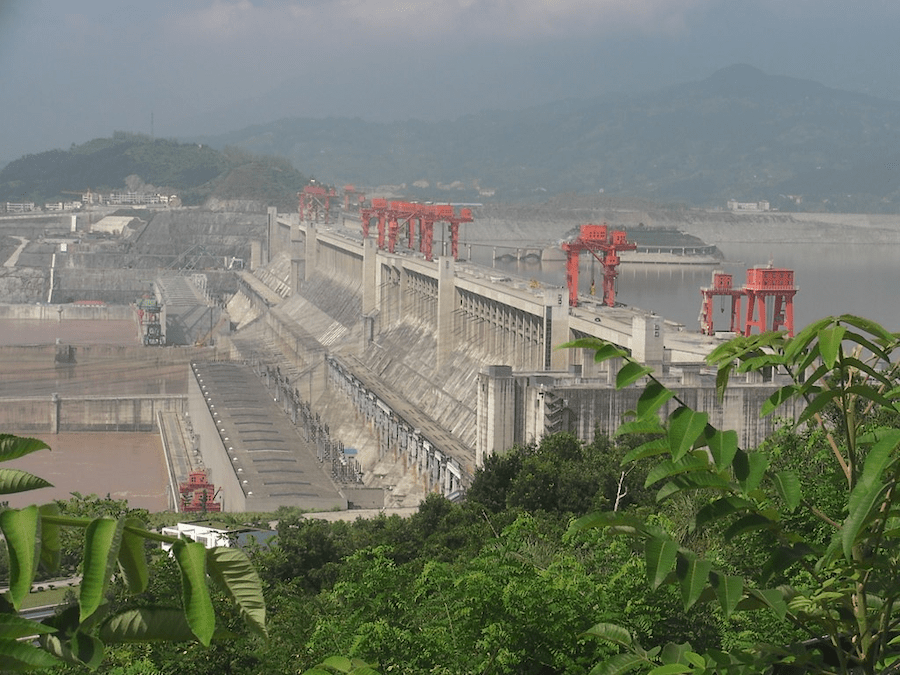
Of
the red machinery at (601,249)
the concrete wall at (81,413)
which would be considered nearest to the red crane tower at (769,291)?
A: the red machinery at (601,249)

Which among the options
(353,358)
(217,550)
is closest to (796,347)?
(217,550)

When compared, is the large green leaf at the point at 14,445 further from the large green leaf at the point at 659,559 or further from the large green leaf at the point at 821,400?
the large green leaf at the point at 821,400

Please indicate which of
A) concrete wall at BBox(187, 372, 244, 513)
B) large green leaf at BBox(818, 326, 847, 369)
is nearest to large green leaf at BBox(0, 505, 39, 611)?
large green leaf at BBox(818, 326, 847, 369)

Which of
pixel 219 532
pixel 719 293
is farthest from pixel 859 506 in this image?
pixel 719 293

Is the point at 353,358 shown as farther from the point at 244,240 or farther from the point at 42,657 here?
the point at 244,240

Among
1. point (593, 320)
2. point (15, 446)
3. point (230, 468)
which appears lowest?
point (230, 468)

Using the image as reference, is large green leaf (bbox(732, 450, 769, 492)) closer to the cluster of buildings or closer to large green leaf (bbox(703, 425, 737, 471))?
large green leaf (bbox(703, 425, 737, 471))
